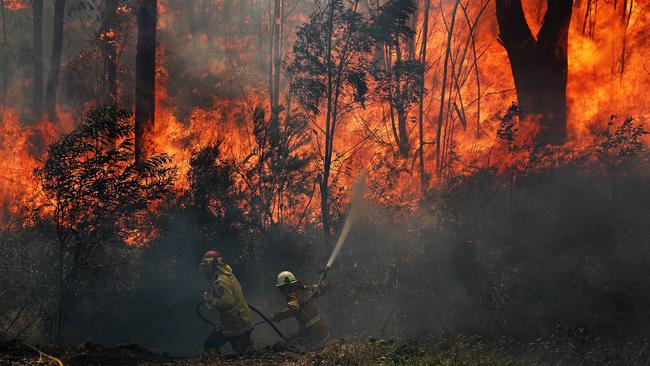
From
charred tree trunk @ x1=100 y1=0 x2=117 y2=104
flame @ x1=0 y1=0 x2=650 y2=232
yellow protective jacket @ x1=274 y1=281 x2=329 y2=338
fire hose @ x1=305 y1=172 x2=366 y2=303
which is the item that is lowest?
yellow protective jacket @ x1=274 y1=281 x2=329 y2=338

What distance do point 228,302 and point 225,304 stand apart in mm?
53

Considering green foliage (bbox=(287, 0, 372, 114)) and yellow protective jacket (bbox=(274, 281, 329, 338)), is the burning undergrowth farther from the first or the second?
green foliage (bbox=(287, 0, 372, 114))

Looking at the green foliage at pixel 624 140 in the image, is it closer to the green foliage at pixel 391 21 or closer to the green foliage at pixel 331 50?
the green foliage at pixel 391 21

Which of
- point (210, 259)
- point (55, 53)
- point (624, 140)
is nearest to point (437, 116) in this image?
point (624, 140)

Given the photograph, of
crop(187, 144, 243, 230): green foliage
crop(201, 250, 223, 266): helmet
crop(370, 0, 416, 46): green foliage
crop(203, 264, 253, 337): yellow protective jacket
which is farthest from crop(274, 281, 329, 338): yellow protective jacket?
crop(370, 0, 416, 46): green foliage

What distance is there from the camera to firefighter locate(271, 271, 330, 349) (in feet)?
34.4

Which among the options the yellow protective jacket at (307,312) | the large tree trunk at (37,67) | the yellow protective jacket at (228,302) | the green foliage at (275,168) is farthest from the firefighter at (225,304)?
the large tree trunk at (37,67)

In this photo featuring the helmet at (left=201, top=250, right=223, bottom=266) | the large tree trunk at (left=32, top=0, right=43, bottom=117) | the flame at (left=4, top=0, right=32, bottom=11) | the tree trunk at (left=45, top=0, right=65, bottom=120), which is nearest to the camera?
the helmet at (left=201, top=250, right=223, bottom=266)

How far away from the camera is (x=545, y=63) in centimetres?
1691

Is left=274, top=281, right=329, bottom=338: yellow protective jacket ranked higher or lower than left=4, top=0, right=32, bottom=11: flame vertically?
lower

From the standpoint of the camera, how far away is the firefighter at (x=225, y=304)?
32.3 feet

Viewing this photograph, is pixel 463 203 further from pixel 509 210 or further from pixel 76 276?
pixel 76 276

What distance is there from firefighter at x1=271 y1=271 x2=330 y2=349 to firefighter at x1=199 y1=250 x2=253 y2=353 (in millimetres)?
736

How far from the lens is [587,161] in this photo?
16156 millimetres
